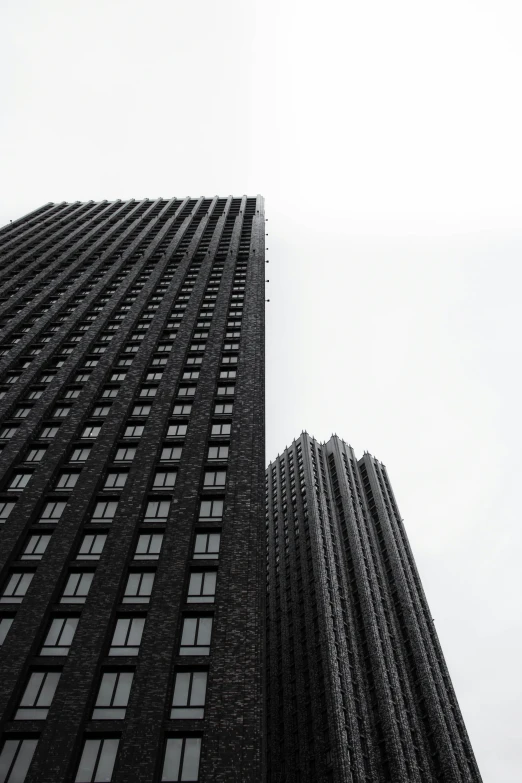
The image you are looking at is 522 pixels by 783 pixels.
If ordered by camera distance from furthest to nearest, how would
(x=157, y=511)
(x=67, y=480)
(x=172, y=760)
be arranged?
(x=67, y=480)
(x=157, y=511)
(x=172, y=760)

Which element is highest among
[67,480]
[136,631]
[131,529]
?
[67,480]

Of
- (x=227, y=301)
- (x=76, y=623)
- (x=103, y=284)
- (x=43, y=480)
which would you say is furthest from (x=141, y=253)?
(x=76, y=623)

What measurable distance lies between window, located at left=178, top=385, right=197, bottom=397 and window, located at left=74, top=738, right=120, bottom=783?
995 inches

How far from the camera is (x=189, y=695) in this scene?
78.6 ft

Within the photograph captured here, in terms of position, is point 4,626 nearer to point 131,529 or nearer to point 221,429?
point 131,529

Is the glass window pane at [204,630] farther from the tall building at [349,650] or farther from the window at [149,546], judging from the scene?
the tall building at [349,650]

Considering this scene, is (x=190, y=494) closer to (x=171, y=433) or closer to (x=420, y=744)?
(x=171, y=433)

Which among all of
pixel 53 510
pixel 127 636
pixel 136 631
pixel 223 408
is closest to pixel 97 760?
pixel 127 636

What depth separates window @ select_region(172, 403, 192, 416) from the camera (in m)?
42.0

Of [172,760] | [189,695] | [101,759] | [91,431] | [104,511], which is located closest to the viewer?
[101,759]

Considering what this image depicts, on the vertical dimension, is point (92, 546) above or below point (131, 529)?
below

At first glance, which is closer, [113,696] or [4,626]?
[113,696]

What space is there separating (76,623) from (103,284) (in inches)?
1657

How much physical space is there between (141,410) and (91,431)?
397 centimetres
